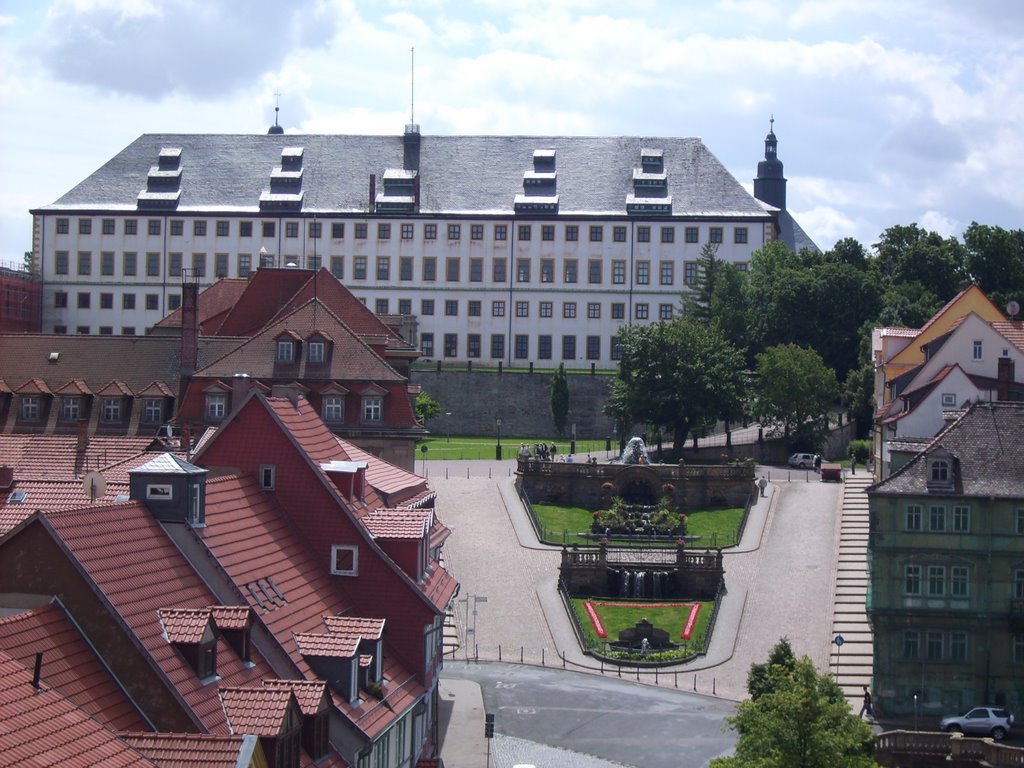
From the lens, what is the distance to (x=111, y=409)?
72562 mm

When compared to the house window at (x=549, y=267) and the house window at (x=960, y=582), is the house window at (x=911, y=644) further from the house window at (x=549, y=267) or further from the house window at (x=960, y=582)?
the house window at (x=549, y=267)

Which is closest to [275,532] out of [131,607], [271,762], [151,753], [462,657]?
[131,607]

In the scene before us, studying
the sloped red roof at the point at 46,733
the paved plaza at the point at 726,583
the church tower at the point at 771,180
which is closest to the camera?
the sloped red roof at the point at 46,733

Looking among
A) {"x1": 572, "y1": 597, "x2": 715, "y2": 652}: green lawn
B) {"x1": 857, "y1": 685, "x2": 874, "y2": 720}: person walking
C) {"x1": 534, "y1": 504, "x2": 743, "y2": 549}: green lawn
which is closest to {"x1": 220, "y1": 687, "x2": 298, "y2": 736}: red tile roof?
{"x1": 857, "y1": 685, "x2": 874, "y2": 720}: person walking

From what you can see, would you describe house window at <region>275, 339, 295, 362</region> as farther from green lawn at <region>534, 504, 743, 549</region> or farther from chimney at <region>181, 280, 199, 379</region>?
green lawn at <region>534, 504, 743, 549</region>

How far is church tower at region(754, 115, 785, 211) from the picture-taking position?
592 ft

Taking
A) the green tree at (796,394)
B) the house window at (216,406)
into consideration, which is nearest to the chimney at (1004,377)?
the green tree at (796,394)

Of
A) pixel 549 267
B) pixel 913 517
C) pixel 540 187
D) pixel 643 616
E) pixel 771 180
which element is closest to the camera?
pixel 913 517

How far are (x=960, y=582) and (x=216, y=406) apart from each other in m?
31.2

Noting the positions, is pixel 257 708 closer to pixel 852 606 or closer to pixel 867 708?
pixel 867 708

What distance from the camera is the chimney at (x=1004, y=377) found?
235ft

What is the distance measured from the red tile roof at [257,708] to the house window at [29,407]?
50941mm

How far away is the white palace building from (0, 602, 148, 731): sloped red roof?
101 meters

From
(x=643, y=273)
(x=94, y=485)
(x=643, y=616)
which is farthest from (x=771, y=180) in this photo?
(x=94, y=485)
